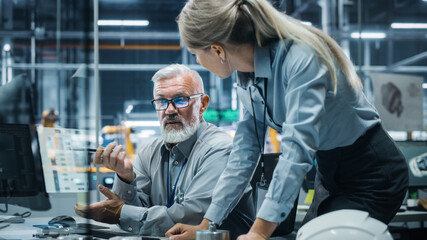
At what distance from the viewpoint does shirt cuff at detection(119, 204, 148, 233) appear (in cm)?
191

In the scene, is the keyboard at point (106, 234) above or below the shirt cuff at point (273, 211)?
below

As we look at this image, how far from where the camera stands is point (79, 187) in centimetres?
202

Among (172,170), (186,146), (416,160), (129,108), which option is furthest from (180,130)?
(129,108)

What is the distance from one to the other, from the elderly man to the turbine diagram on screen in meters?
2.04

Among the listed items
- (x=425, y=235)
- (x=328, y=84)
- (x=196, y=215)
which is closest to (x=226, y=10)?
(x=328, y=84)

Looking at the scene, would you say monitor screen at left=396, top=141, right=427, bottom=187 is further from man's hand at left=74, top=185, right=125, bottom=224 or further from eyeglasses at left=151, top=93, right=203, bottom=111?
man's hand at left=74, top=185, right=125, bottom=224

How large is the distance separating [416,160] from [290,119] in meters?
2.57

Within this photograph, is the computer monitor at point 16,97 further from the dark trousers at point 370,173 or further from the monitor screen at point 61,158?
the dark trousers at point 370,173

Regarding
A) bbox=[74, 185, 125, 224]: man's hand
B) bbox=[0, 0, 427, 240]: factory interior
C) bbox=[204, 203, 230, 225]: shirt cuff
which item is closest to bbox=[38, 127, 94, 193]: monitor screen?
bbox=[0, 0, 427, 240]: factory interior

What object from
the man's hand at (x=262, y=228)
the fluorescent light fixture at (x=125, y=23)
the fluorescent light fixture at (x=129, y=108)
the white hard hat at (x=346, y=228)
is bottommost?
the fluorescent light fixture at (x=129, y=108)

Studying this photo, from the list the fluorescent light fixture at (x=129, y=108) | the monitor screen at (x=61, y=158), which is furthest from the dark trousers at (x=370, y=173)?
the fluorescent light fixture at (x=129, y=108)

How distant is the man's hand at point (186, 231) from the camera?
1504 mm

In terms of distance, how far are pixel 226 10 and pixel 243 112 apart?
1.47 feet

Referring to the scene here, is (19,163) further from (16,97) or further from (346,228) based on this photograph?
(346,228)
